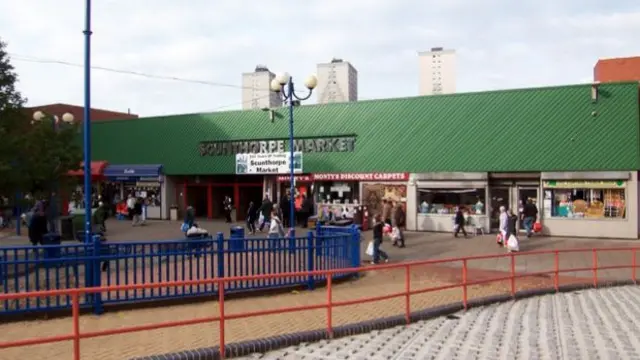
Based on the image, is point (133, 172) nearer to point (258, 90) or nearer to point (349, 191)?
point (258, 90)

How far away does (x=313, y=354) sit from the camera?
6711mm

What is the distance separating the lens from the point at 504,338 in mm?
7531

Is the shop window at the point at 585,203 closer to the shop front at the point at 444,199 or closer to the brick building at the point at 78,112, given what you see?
the shop front at the point at 444,199

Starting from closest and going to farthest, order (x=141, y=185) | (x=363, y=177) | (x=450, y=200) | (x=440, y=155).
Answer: (x=450, y=200), (x=440, y=155), (x=363, y=177), (x=141, y=185)

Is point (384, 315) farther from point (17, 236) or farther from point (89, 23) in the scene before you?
point (17, 236)

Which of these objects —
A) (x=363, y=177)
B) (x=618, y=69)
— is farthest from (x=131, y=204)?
(x=618, y=69)

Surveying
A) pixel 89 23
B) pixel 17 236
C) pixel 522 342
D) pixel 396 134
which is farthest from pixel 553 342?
pixel 17 236

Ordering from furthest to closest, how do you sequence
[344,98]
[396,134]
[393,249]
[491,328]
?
[344,98]
[396,134]
[393,249]
[491,328]

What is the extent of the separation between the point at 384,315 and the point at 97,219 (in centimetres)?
1335

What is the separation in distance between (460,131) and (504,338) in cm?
1697

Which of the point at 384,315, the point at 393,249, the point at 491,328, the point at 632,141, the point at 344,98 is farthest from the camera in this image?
the point at 344,98

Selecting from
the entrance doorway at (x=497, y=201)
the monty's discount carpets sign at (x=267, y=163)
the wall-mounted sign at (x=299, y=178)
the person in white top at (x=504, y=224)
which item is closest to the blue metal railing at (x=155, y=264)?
the person in white top at (x=504, y=224)

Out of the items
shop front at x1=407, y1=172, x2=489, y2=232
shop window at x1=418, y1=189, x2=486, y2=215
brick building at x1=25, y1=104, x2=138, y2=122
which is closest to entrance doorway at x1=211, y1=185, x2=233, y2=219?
shop front at x1=407, y1=172, x2=489, y2=232

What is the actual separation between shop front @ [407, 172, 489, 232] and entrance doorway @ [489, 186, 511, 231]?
1.25 ft
